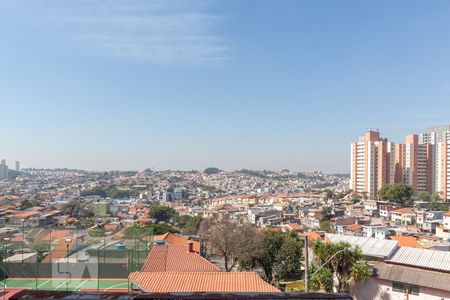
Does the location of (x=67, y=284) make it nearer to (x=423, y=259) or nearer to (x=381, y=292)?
(x=381, y=292)

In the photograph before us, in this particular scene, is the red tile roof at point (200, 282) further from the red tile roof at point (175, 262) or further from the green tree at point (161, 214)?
the green tree at point (161, 214)

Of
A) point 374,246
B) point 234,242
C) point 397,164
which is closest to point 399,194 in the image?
point 397,164

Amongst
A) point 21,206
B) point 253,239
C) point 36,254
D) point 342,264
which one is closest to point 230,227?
point 253,239

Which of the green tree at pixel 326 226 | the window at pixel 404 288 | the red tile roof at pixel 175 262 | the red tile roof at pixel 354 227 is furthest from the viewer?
the green tree at pixel 326 226

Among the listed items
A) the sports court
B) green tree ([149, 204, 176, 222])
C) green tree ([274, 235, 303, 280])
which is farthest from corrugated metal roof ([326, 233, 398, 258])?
green tree ([149, 204, 176, 222])

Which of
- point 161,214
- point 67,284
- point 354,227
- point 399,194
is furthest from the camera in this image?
point 161,214

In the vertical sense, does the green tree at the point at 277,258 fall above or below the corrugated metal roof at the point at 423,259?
below

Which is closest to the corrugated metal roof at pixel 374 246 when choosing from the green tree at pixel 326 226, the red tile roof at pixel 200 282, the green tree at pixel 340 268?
the green tree at pixel 340 268
